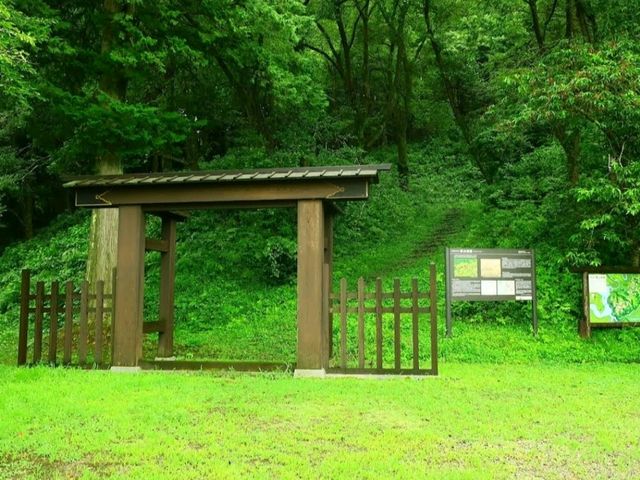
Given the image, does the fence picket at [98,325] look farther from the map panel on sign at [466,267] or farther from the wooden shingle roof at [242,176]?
the map panel on sign at [466,267]

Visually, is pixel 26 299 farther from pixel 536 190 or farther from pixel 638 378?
pixel 536 190

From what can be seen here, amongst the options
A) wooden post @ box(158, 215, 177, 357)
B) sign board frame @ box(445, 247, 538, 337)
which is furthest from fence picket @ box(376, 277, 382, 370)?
wooden post @ box(158, 215, 177, 357)

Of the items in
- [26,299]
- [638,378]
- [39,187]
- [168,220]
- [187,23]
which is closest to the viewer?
[638,378]

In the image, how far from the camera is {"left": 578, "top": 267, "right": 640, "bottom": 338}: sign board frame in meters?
10.5

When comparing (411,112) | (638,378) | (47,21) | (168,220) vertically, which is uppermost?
(411,112)

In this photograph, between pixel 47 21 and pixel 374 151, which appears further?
pixel 374 151

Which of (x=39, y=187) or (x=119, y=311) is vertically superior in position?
(x=39, y=187)

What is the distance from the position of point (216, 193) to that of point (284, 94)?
5020 mm

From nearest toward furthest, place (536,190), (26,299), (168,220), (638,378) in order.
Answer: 1. (638,378)
2. (26,299)
3. (168,220)
4. (536,190)

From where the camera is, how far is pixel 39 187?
22.7 m

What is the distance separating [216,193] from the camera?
8547 mm

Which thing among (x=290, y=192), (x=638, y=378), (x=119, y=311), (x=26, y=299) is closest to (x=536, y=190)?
(x=638, y=378)

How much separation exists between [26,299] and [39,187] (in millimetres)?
15623

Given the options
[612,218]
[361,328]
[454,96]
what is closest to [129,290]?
[361,328]
